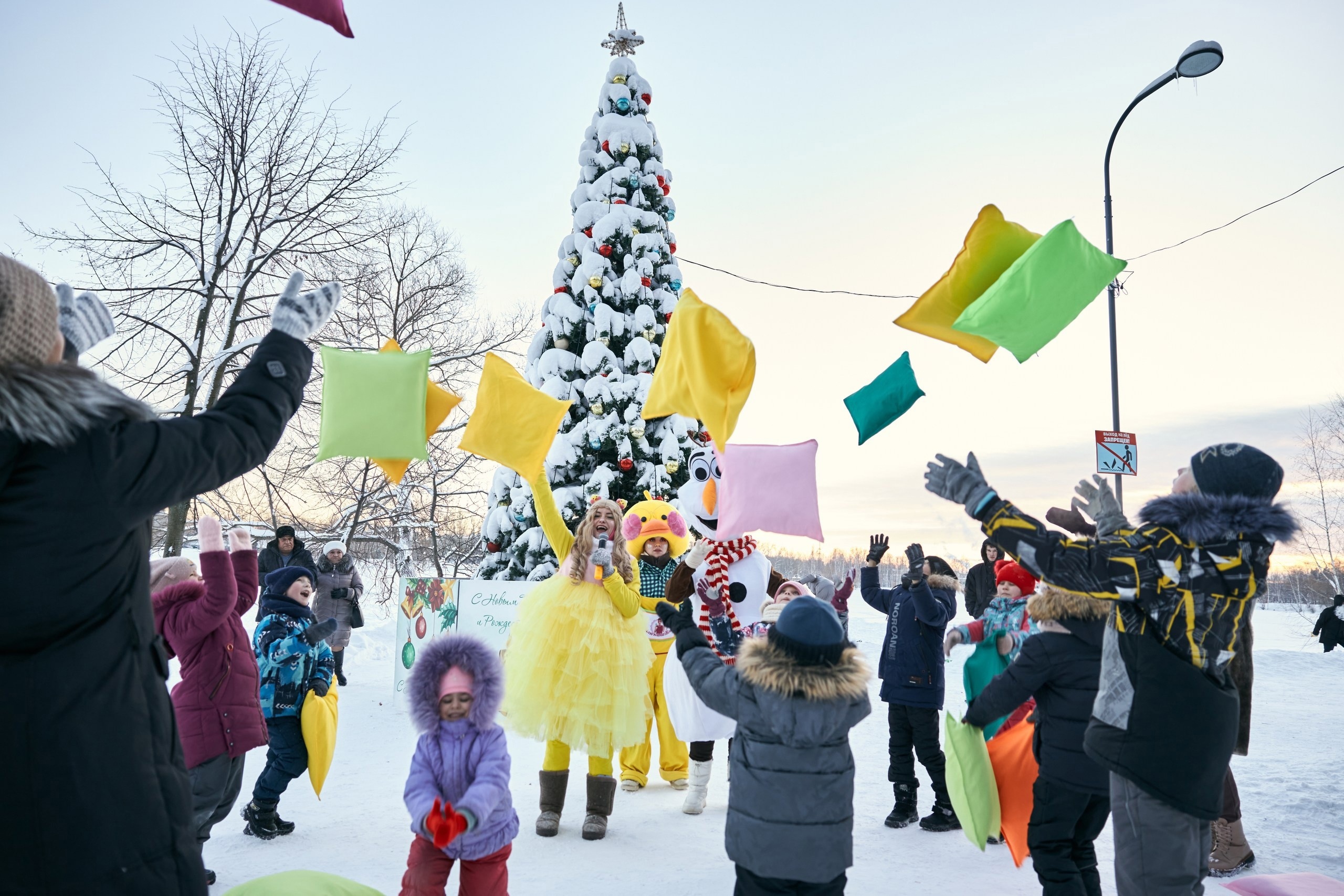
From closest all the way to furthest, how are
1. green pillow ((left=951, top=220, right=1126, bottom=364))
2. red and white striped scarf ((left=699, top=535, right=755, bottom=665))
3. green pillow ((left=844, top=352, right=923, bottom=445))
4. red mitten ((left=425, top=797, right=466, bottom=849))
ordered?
red mitten ((left=425, top=797, right=466, bottom=849))
green pillow ((left=951, top=220, right=1126, bottom=364))
green pillow ((left=844, top=352, right=923, bottom=445))
red and white striped scarf ((left=699, top=535, right=755, bottom=665))

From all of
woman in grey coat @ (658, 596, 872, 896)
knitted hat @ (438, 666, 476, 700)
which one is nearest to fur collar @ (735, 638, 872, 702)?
woman in grey coat @ (658, 596, 872, 896)

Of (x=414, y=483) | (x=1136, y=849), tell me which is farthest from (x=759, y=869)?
(x=414, y=483)

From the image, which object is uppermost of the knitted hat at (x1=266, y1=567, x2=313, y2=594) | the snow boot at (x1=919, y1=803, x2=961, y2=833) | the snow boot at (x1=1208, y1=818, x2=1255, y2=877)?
the knitted hat at (x1=266, y1=567, x2=313, y2=594)

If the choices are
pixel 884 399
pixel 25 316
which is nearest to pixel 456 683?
pixel 25 316

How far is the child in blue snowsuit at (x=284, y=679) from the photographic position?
5.62 meters

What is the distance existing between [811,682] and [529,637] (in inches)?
104

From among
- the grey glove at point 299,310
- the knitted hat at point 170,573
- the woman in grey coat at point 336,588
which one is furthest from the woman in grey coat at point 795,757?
the woman in grey coat at point 336,588

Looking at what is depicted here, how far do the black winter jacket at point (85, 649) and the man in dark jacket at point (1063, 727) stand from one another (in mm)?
3506

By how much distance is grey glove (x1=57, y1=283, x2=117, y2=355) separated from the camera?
2.24 m

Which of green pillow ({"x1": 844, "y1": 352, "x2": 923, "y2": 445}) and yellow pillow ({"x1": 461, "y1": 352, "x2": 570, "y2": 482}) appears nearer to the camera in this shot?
yellow pillow ({"x1": 461, "y1": 352, "x2": 570, "y2": 482})

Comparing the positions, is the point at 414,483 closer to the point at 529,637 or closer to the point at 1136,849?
the point at 529,637

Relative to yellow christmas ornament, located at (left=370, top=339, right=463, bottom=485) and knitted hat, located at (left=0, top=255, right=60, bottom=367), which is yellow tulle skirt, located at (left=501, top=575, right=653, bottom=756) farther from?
knitted hat, located at (left=0, top=255, right=60, bottom=367)

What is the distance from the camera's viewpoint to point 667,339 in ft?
18.7

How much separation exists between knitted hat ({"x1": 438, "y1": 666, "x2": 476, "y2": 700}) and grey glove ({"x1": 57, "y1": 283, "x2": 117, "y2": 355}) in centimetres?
228
